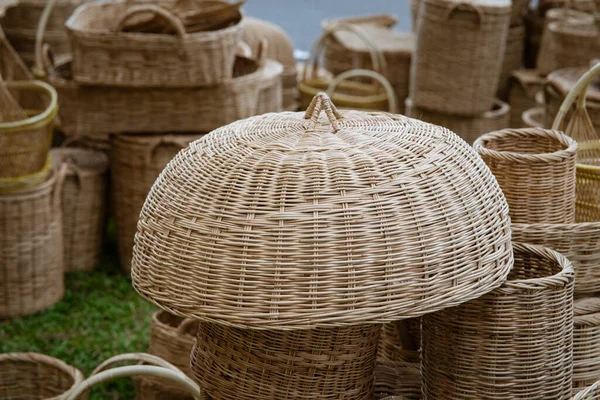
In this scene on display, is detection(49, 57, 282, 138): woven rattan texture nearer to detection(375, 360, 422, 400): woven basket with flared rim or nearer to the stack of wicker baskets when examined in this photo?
the stack of wicker baskets

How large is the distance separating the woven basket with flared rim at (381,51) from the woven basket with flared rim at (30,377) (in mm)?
2779

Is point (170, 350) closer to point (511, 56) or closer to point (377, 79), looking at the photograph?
point (377, 79)

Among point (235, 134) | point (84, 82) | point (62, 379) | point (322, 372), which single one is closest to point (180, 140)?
point (84, 82)

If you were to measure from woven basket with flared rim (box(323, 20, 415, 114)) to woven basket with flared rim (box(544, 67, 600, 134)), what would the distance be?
1.20 metres

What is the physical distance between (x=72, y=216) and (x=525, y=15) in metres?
3.05

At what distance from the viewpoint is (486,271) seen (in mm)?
1670

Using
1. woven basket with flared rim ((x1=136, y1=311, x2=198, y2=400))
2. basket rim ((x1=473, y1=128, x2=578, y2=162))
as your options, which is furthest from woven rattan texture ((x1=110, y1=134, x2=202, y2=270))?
basket rim ((x1=473, y1=128, x2=578, y2=162))

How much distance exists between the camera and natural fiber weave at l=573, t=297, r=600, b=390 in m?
2.05

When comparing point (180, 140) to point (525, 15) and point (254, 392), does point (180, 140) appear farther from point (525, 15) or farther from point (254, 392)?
point (525, 15)

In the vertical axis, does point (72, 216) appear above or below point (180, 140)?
below

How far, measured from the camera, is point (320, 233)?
5.12ft

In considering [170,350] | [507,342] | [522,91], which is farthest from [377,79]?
[507,342]

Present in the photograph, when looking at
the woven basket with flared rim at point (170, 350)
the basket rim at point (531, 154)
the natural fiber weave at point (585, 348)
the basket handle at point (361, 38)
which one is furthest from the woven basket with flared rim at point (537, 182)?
the basket handle at point (361, 38)

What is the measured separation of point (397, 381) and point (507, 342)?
1.18 ft
